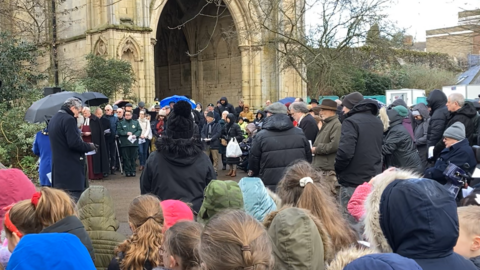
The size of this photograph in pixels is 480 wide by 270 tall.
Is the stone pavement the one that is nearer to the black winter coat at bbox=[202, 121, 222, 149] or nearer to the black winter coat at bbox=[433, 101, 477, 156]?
the black winter coat at bbox=[202, 121, 222, 149]

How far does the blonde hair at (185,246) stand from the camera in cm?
265

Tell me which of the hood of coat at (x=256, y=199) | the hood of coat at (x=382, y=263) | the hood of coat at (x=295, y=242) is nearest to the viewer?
the hood of coat at (x=382, y=263)

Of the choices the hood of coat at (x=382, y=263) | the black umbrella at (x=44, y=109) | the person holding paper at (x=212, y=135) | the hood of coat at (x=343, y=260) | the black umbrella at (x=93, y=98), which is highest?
the black umbrella at (x=93, y=98)

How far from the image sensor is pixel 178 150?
15.4 ft

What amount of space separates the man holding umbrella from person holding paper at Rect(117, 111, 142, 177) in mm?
6057

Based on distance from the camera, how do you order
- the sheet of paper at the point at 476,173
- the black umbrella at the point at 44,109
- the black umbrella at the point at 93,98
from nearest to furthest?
the sheet of paper at the point at 476,173, the black umbrella at the point at 44,109, the black umbrella at the point at 93,98

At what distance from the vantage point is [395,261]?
5.39ft

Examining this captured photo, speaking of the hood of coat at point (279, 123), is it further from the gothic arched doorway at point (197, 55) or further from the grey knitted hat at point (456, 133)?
the gothic arched doorway at point (197, 55)

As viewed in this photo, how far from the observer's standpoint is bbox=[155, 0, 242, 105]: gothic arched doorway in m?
26.9

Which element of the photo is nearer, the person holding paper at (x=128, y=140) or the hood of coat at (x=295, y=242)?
the hood of coat at (x=295, y=242)

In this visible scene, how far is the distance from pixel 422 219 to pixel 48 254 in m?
1.69

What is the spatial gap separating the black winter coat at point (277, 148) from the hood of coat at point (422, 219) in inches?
145

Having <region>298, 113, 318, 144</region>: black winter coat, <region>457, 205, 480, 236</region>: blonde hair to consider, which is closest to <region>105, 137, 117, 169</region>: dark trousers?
<region>298, 113, 318, 144</region>: black winter coat

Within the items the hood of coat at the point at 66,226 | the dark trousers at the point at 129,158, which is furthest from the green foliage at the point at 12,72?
the hood of coat at the point at 66,226
